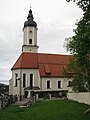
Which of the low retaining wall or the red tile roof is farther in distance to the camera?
the red tile roof

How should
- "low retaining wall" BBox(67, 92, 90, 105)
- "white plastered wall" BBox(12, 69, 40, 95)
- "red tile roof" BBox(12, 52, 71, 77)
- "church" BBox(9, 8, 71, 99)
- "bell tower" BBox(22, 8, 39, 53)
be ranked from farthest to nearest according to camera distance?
"bell tower" BBox(22, 8, 39, 53) → "red tile roof" BBox(12, 52, 71, 77) → "white plastered wall" BBox(12, 69, 40, 95) → "church" BBox(9, 8, 71, 99) → "low retaining wall" BBox(67, 92, 90, 105)

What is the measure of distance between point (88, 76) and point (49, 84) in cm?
2779

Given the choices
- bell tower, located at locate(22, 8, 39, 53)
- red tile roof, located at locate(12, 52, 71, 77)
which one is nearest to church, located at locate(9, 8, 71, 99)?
red tile roof, located at locate(12, 52, 71, 77)

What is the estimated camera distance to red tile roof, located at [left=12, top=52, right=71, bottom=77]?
63562mm

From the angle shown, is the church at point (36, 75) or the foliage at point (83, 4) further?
the church at point (36, 75)

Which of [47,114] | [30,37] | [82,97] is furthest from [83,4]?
[30,37]

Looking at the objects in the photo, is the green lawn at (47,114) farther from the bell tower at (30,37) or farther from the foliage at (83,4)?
the bell tower at (30,37)

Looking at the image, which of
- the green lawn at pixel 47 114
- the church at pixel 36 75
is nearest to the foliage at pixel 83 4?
the green lawn at pixel 47 114

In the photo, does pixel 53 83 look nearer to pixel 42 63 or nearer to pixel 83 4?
pixel 42 63

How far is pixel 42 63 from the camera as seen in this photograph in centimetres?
6525

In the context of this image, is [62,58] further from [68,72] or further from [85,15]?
[85,15]

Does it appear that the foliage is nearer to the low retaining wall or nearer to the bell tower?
the low retaining wall

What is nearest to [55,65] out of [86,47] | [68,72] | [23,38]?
[23,38]

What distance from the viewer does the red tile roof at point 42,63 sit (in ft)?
209
